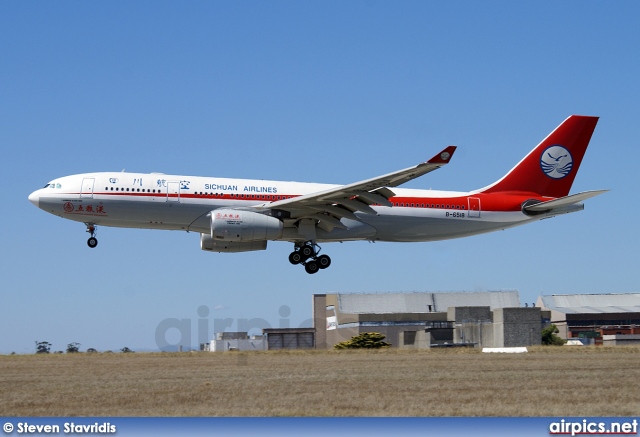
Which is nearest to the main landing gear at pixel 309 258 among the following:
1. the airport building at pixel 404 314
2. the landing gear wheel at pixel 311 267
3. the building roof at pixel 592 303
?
the landing gear wheel at pixel 311 267

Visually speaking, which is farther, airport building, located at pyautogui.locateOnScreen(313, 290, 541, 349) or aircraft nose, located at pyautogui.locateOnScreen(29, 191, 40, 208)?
airport building, located at pyautogui.locateOnScreen(313, 290, 541, 349)

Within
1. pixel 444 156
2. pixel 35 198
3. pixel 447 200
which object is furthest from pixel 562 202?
pixel 35 198

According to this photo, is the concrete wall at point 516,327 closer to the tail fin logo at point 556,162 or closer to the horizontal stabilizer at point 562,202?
the tail fin logo at point 556,162

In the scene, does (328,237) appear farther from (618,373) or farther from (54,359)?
(618,373)

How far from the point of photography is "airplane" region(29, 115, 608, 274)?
3691 cm

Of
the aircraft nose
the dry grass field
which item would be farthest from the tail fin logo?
the aircraft nose

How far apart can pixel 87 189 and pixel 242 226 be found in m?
Result: 6.79

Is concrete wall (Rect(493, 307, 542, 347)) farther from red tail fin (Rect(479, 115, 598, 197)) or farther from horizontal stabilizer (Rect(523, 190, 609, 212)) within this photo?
horizontal stabilizer (Rect(523, 190, 609, 212))

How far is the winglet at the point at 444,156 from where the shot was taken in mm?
32469

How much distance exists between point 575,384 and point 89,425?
12650mm

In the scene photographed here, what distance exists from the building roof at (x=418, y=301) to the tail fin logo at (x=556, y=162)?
131 feet

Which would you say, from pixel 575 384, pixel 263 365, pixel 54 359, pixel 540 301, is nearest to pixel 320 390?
pixel 575 384

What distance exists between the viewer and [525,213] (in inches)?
1645

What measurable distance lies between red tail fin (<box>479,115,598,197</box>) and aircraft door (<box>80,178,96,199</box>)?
1837 centimetres
